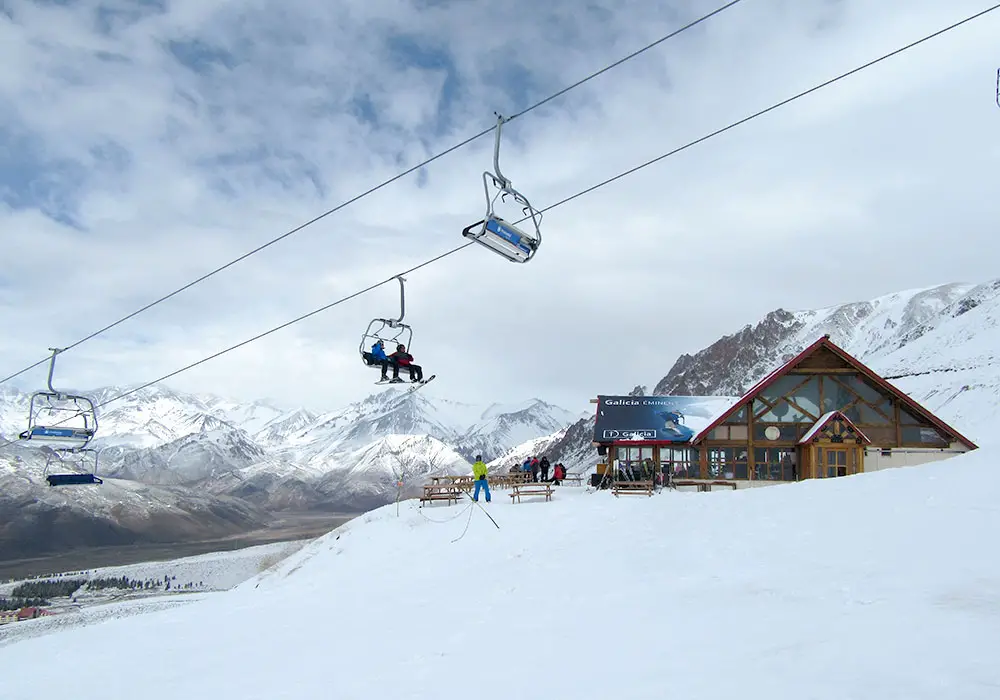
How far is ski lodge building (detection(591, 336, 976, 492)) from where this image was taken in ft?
122

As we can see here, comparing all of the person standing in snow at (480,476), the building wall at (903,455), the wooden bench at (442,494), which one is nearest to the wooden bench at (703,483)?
the building wall at (903,455)

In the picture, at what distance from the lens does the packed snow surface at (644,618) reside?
8773mm

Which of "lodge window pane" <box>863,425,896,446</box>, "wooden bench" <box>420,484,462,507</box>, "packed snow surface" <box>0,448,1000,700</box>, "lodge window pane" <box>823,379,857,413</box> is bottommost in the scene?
"packed snow surface" <box>0,448,1000,700</box>

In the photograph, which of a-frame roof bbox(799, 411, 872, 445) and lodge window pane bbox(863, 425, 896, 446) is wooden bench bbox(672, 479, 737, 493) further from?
lodge window pane bbox(863, 425, 896, 446)

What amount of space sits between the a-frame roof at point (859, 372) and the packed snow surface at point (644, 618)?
1877cm

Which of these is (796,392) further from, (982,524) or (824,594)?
(824,594)

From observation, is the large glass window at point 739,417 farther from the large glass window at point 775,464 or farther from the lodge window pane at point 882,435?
the lodge window pane at point 882,435

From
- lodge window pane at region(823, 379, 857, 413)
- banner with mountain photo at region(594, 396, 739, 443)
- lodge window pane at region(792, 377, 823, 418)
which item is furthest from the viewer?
banner with mountain photo at region(594, 396, 739, 443)

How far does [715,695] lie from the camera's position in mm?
8164

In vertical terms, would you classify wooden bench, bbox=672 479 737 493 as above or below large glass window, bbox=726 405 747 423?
below

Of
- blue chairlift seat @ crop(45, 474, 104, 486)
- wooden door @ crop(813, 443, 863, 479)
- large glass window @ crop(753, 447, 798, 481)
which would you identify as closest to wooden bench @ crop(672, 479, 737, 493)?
large glass window @ crop(753, 447, 798, 481)

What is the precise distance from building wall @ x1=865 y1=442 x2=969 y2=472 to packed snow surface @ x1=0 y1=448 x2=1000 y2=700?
1963cm

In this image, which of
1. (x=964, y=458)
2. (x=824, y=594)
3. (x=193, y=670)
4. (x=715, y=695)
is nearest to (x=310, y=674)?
(x=193, y=670)

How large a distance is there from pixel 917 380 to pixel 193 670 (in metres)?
113
